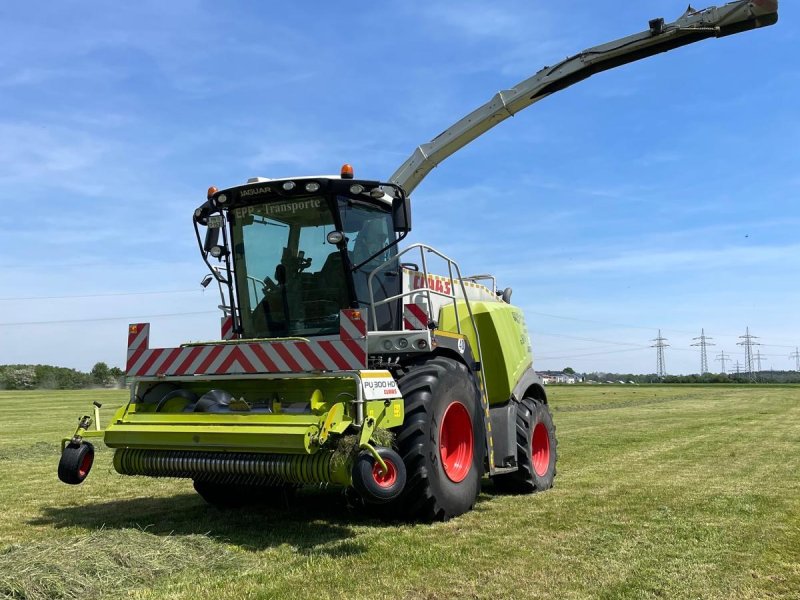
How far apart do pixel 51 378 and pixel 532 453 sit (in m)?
78.4

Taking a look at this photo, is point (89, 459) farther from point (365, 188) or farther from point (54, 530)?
point (365, 188)

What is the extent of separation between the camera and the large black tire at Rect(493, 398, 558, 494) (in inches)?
314

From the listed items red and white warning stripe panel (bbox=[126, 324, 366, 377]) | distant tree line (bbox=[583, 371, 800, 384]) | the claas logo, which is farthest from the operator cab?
distant tree line (bbox=[583, 371, 800, 384])

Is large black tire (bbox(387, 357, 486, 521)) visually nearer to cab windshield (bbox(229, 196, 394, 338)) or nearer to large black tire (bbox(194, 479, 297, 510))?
→ cab windshield (bbox(229, 196, 394, 338))

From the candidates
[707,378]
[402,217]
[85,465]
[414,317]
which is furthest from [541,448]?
[707,378]

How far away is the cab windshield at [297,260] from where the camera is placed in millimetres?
6805

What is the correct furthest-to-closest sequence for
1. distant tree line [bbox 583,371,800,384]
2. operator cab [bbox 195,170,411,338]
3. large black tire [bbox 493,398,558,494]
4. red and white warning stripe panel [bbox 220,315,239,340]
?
1. distant tree line [bbox 583,371,800,384]
2. large black tire [bbox 493,398,558,494]
3. red and white warning stripe panel [bbox 220,315,239,340]
4. operator cab [bbox 195,170,411,338]

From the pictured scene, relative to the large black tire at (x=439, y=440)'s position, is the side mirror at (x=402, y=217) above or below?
above

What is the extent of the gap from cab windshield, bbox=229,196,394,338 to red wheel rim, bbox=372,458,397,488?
1905mm

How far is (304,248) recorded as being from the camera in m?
6.96

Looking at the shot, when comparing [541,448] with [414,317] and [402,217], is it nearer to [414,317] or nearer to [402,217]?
[414,317]

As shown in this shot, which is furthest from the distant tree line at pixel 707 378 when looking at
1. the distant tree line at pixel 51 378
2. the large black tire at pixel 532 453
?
the large black tire at pixel 532 453

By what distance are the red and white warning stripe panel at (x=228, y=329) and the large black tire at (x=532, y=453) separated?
129 inches

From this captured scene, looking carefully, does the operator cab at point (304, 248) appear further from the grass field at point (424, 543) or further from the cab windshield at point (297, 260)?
the grass field at point (424, 543)
